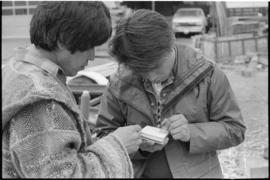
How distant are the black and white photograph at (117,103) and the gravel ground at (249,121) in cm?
33

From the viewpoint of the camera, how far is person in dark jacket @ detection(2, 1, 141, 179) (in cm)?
93

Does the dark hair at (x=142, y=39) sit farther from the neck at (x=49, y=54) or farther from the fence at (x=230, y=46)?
the fence at (x=230, y=46)

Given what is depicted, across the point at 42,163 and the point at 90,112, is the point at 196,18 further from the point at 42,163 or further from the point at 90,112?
the point at 42,163

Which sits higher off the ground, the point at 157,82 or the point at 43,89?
the point at 43,89

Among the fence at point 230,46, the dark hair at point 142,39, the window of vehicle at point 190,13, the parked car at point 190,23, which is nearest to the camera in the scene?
the dark hair at point 142,39

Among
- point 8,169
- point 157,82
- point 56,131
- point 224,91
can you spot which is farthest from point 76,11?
point 224,91

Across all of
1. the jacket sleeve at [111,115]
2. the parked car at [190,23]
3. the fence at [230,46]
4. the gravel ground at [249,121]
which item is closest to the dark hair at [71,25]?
the jacket sleeve at [111,115]

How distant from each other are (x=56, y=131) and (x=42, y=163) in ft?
0.28

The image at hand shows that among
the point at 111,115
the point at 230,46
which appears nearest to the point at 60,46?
the point at 111,115

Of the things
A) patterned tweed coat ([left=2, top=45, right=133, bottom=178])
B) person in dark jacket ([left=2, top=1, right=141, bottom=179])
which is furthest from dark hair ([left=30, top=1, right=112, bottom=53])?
patterned tweed coat ([left=2, top=45, right=133, bottom=178])

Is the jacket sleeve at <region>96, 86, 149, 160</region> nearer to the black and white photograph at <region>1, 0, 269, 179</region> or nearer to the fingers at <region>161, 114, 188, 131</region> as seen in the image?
the black and white photograph at <region>1, 0, 269, 179</region>

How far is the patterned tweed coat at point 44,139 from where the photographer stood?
35.9 inches

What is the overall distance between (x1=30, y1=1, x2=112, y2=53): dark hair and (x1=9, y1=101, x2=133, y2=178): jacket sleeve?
0.20 metres

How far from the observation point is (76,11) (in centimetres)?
106
